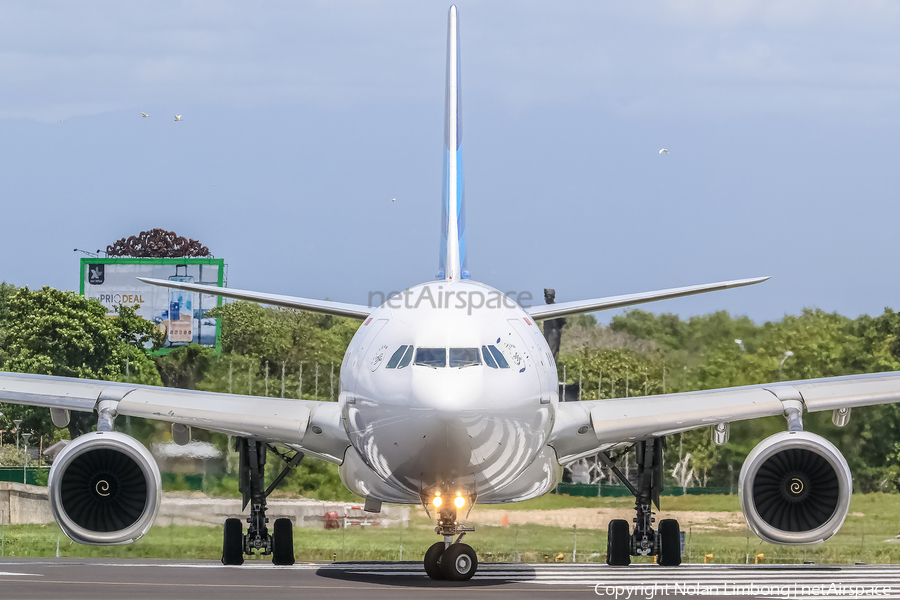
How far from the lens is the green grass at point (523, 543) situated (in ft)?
98.2

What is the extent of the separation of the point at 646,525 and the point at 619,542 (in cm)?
112

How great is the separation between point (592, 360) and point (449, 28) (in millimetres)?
38321

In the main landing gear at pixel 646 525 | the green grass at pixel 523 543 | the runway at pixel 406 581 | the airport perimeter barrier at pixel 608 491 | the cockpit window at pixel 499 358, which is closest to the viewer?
the cockpit window at pixel 499 358

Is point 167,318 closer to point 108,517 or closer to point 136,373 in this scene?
point 136,373

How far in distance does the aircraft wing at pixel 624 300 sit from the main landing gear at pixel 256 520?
4.93 metres

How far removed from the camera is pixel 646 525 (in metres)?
22.8

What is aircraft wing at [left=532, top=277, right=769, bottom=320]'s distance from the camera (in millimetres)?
19297

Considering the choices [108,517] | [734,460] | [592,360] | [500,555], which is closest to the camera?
[108,517]

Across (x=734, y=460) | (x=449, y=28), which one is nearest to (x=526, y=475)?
(x=449, y=28)

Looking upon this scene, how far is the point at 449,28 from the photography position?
26.3 m

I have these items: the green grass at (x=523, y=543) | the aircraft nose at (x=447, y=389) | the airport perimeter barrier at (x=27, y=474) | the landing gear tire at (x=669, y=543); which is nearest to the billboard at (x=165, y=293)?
the airport perimeter barrier at (x=27, y=474)

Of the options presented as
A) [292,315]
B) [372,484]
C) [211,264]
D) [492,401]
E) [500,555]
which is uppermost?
[211,264]

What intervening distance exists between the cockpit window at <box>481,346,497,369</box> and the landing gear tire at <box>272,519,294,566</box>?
782 centimetres

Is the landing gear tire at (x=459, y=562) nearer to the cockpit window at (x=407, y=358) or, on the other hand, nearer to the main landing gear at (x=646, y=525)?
the cockpit window at (x=407, y=358)
